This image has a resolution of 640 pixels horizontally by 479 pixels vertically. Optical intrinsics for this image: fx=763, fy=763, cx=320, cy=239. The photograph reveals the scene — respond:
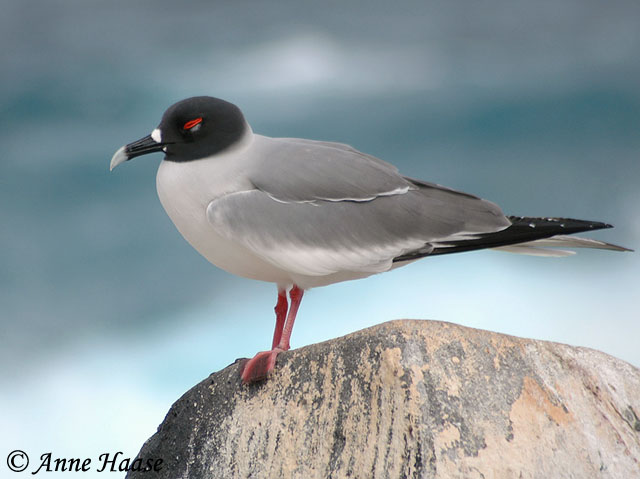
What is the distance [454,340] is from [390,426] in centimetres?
63

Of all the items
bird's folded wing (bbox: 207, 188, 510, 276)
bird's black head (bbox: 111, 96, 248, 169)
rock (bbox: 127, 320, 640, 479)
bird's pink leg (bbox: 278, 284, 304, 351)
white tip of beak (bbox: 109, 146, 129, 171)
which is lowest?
rock (bbox: 127, 320, 640, 479)

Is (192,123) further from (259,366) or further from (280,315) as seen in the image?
(259,366)

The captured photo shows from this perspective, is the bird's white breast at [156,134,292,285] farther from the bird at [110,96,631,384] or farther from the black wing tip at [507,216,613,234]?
the black wing tip at [507,216,613,234]

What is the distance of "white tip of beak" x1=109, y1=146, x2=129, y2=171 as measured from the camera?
16.1 feet

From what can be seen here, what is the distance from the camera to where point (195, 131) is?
4844mm

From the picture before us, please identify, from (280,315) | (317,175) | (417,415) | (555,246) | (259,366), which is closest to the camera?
(417,415)

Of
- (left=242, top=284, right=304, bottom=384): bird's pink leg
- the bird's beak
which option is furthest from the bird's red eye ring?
(left=242, top=284, right=304, bottom=384): bird's pink leg

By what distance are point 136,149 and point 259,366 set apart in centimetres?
161

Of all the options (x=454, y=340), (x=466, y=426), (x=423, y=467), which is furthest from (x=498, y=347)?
(x=423, y=467)

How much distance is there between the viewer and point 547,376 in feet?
14.5

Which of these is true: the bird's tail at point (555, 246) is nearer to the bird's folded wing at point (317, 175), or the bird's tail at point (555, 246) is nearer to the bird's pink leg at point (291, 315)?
the bird's folded wing at point (317, 175)

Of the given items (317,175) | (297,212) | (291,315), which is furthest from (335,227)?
(291,315)

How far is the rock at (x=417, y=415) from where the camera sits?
3.99 m

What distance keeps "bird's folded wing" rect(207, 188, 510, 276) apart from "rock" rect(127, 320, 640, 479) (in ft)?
1.60
